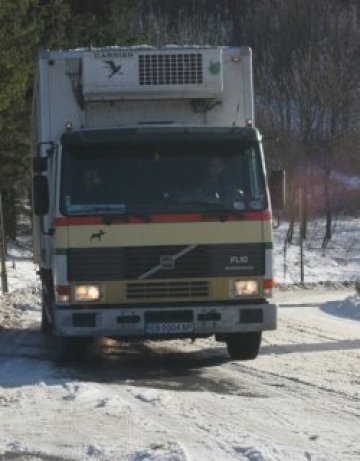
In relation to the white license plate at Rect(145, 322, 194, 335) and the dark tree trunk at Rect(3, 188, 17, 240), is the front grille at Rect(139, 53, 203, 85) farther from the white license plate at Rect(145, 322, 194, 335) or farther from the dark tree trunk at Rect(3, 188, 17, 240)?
the dark tree trunk at Rect(3, 188, 17, 240)

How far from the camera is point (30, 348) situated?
43.3 feet

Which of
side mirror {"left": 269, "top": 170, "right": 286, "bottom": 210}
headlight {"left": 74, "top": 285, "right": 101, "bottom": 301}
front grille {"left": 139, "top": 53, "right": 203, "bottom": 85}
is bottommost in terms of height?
headlight {"left": 74, "top": 285, "right": 101, "bottom": 301}

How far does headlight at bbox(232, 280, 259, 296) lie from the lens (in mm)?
10664

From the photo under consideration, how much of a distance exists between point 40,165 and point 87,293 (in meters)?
1.71

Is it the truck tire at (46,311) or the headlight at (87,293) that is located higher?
the headlight at (87,293)

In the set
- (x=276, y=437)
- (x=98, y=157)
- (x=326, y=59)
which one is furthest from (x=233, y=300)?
(x=326, y=59)

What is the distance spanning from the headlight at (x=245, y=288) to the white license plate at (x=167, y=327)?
2.14 feet

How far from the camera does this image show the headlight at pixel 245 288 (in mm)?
10664

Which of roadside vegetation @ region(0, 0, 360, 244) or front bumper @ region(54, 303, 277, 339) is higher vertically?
roadside vegetation @ region(0, 0, 360, 244)

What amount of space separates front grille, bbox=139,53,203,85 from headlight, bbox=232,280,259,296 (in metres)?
2.53

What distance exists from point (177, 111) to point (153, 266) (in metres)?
2.15

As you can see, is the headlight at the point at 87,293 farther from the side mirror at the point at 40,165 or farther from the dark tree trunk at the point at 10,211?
the dark tree trunk at the point at 10,211

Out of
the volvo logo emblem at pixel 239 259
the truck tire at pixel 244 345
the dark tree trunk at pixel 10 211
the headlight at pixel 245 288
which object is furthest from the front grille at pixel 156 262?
the dark tree trunk at pixel 10 211

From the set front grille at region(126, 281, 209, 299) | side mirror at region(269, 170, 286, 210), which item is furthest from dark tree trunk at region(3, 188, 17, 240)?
front grille at region(126, 281, 209, 299)
